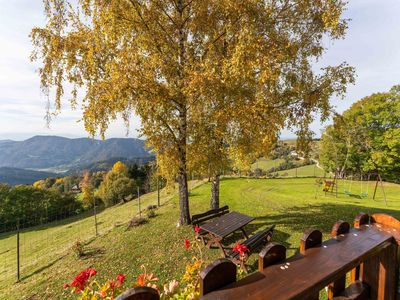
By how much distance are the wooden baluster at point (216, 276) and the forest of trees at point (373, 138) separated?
2619 cm

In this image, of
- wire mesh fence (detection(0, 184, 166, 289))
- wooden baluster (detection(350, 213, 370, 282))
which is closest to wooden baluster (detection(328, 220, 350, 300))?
wooden baluster (detection(350, 213, 370, 282))

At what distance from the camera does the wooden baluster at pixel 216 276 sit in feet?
3.33

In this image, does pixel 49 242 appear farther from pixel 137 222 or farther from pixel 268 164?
pixel 268 164

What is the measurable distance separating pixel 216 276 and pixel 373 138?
3379cm

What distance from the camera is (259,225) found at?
9602mm

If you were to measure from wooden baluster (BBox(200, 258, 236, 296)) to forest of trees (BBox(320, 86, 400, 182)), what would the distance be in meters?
26.2

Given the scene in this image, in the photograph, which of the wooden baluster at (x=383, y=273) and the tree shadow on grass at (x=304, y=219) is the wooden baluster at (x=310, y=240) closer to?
the wooden baluster at (x=383, y=273)

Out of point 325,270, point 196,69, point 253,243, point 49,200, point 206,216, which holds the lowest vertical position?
point 49,200

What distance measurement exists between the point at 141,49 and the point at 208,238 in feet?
22.2

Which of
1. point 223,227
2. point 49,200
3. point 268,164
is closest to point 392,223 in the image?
point 223,227

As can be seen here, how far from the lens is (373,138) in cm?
2725

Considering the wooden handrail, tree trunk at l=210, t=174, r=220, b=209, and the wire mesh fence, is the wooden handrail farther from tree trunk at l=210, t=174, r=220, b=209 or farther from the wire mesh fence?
the wire mesh fence

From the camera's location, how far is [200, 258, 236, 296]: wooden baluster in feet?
3.33

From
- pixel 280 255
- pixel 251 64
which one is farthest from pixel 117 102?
pixel 280 255
